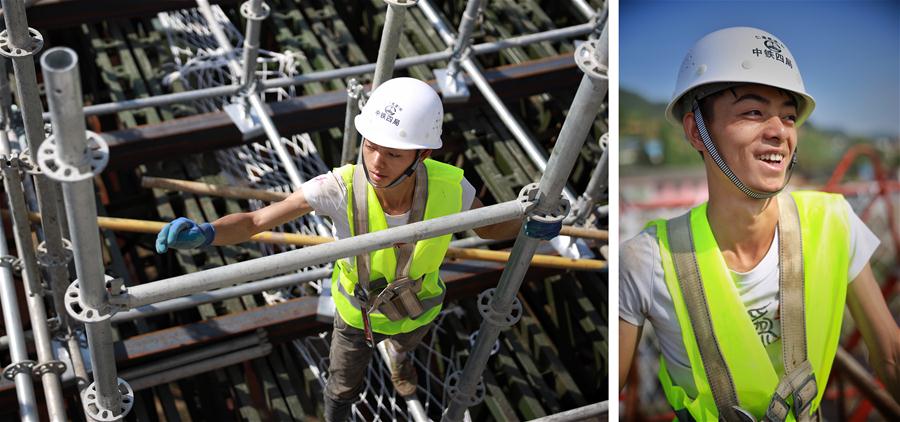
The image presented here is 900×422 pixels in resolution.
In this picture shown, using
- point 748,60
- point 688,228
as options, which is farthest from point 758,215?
point 748,60

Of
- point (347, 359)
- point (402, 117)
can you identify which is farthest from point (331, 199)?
point (347, 359)

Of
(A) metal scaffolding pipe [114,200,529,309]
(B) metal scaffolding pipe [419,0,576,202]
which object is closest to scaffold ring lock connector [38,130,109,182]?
(A) metal scaffolding pipe [114,200,529,309]

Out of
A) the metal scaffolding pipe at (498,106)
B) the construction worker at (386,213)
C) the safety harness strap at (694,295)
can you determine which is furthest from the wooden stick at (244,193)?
the safety harness strap at (694,295)

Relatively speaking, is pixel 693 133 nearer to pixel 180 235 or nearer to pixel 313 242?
pixel 180 235

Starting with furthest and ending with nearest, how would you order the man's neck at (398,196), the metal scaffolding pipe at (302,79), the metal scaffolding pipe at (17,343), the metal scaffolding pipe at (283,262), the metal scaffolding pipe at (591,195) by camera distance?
the metal scaffolding pipe at (302,79) < the metal scaffolding pipe at (591,195) < the metal scaffolding pipe at (17,343) < the man's neck at (398,196) < the metal scaffolding pipe at (283,262)

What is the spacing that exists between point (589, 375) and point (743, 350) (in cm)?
498

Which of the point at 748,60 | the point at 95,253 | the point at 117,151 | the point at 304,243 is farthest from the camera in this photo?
the point at 117,151

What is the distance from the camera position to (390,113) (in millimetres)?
5648

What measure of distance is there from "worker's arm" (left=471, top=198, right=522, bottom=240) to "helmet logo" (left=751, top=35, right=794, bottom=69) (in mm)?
2356

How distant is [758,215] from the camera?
14.3ft

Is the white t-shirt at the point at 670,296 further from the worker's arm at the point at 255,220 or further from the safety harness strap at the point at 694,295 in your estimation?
the worker's arm at the point at 255,220

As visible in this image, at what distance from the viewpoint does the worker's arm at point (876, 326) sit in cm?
437

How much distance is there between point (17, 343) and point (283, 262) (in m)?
2.74

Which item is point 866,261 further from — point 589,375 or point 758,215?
point 589,375
